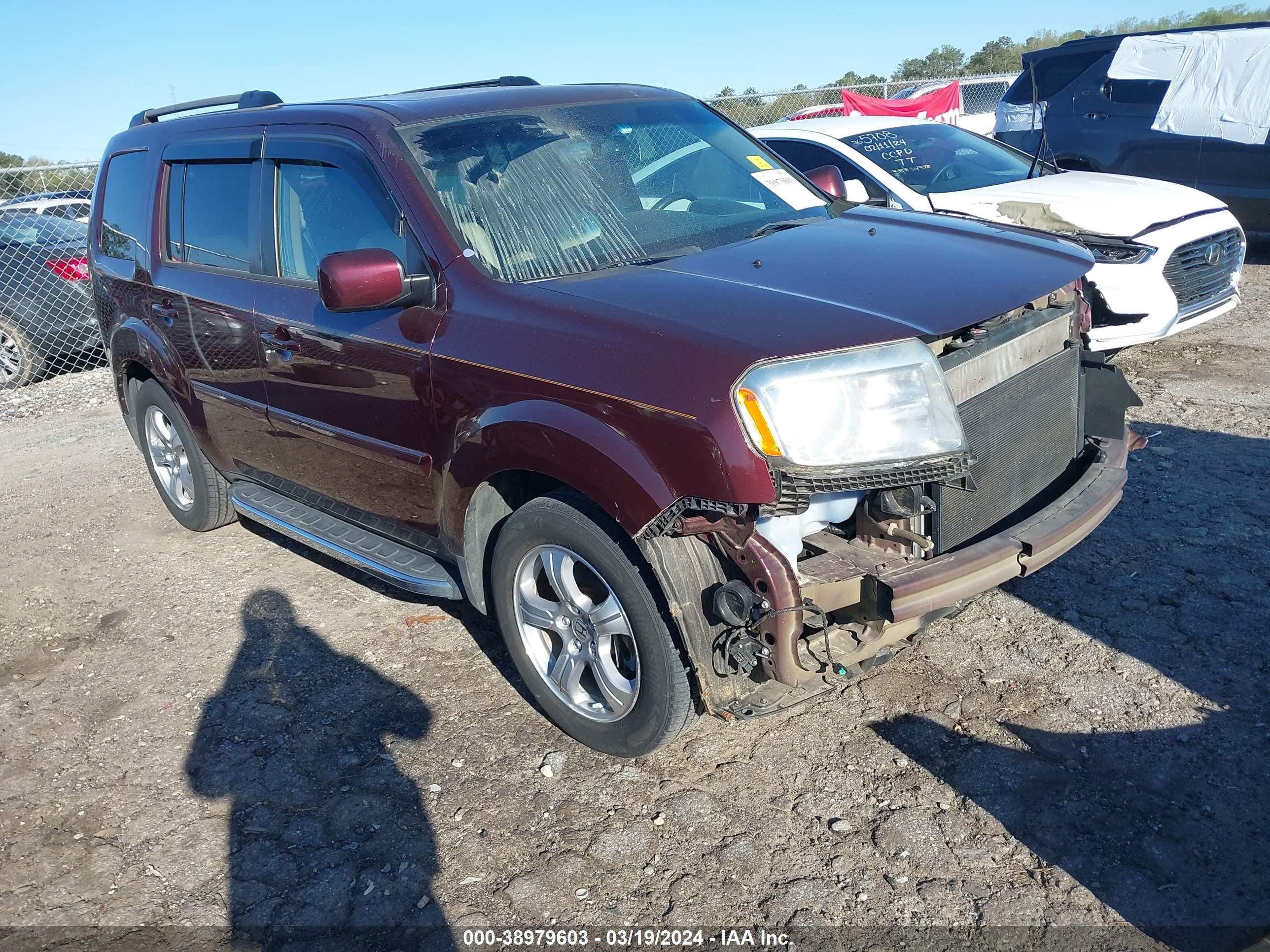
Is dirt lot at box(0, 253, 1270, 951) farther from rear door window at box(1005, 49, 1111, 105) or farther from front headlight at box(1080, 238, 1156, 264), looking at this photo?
rear door window at box(1005, 49, 1111, 105)

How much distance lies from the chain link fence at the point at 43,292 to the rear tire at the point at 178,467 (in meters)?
4.77

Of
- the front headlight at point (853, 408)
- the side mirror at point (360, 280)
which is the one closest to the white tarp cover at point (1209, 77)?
the front headlight at point (853, 408)

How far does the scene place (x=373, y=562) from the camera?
152 inches

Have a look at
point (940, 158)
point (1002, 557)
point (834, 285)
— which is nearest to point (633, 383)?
point (834, 285)

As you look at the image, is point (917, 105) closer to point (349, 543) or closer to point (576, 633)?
point (349, 543)

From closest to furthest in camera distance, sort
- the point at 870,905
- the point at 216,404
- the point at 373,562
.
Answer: the point at 870,905 < the point at 373,562 < the point at 216,404

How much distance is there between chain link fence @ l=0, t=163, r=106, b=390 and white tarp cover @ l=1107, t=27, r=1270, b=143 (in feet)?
34.1

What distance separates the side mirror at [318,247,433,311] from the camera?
10.3 feet

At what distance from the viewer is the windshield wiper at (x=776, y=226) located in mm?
3693

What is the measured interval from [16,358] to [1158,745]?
1036 centimetres

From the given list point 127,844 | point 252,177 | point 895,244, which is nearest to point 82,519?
point 252,177

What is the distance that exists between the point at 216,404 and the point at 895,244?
123 inches

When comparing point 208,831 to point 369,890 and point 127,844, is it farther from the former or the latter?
point 369,890

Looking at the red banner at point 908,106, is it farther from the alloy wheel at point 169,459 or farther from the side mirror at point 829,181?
the alloy wheel at point 169,459
